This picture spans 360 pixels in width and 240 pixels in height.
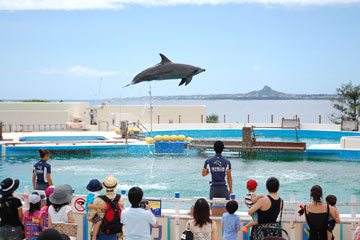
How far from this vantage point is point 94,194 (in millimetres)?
4512

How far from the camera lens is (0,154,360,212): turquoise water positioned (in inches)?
433

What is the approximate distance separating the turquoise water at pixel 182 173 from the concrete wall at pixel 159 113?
11646 millimetres

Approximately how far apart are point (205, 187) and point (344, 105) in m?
25.3

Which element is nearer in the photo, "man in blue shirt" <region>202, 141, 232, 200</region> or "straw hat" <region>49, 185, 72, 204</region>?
"straw hat" <region>49, 185, 72, 204</region>

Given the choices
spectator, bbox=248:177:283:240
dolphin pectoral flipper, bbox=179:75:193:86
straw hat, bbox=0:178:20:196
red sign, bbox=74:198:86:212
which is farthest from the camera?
dolphin pectoral flipper, bbox=179:75:193:86

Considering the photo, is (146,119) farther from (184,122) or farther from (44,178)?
(44,178)

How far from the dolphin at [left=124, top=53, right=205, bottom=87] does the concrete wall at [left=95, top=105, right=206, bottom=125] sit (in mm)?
20409

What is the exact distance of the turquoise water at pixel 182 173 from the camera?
36.1ft

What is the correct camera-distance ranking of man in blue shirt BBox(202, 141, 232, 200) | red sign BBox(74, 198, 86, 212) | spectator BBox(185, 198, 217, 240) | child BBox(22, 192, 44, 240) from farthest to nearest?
1. man in blue shirt BBox(202, 141, 232, 200)
2. red sign BBox(74, 198, 86, 212)
3. child BBox(22, 192, 44, 240)
4. spectator BBox(185, 198, 217, 240)

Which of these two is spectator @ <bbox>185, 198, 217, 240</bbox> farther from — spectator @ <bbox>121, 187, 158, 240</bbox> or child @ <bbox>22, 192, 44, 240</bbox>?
child @ <bbox>22, 192, 44, 240</bbox>

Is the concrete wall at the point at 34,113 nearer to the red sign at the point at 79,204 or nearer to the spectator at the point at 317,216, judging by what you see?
the red sign at the point at 79,204

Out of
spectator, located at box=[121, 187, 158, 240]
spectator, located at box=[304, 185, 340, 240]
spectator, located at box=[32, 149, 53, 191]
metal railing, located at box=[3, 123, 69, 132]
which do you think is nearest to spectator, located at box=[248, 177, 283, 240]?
spectator, located at box=[304, 185, 340, 240]

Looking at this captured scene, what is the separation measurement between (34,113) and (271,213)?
80.3ft

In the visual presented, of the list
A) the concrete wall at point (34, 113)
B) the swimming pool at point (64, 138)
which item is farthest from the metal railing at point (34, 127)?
the swimming pool at point (64, 138)
